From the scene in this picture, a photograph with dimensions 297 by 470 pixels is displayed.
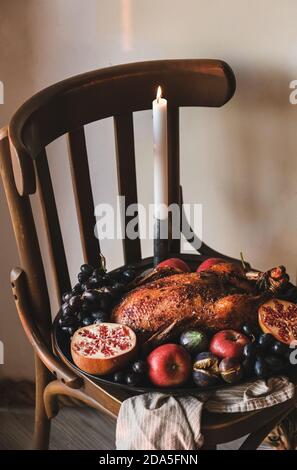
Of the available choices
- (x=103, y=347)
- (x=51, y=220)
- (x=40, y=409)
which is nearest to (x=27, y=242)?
(x=51, y=220)

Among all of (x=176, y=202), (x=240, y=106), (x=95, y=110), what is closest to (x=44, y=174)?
(x=95, y=110)

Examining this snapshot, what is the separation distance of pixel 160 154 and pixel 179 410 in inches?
15.8

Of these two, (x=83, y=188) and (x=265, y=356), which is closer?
(x=265, y=356)

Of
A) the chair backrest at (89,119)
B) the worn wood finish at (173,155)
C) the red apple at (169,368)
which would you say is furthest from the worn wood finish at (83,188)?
the red apple at (169,368)

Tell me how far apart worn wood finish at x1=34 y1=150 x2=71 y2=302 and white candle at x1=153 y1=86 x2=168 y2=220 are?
177mm

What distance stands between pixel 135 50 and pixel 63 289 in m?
0.47

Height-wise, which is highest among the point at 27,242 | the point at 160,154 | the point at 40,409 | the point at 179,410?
the point at 160,154

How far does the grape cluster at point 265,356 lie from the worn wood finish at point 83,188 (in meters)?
0.41

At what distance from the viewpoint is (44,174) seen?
41.1 inches

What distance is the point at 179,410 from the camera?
0.81 m

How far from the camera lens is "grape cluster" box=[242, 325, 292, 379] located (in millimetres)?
841

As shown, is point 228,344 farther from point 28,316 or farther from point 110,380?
point 28,316

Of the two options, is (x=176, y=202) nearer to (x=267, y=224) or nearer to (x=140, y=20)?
(x=267, y=224)

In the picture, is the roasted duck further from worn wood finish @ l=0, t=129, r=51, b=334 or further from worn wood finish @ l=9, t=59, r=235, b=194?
worn wood finish @ l=9, t=59, r=235, b=194
